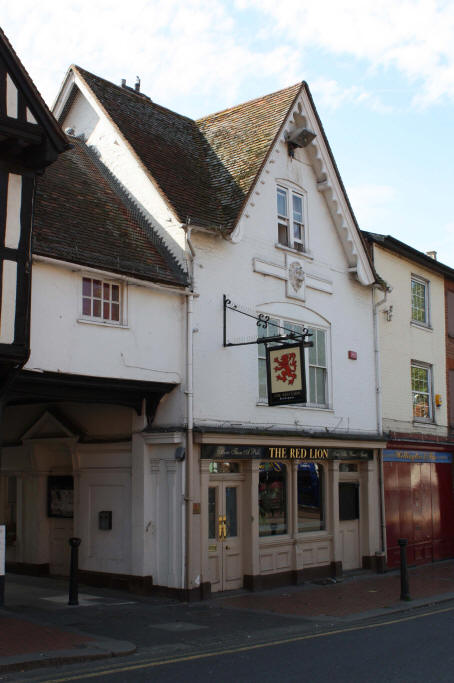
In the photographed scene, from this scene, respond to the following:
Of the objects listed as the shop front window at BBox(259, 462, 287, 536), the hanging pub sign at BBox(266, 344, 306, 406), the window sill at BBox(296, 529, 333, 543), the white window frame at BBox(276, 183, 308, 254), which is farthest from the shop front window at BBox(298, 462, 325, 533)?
the white window frame at BBox(276, 183, 308, 254)

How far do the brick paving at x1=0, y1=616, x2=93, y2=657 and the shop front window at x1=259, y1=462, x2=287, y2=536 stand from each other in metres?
A: 6.30

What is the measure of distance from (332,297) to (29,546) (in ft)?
29.6

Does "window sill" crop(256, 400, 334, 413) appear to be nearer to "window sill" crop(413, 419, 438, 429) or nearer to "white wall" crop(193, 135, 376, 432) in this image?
"white wall" crop(193, 135, 376, 432)

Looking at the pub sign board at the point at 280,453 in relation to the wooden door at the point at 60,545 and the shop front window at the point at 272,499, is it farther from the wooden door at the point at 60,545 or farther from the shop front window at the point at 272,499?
the wooden door at the point at 60,545

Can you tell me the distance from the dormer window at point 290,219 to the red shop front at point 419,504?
598 cm

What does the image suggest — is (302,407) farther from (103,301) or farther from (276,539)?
(103,301)

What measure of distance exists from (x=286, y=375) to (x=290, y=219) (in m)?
4.73

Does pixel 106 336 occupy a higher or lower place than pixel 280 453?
higher

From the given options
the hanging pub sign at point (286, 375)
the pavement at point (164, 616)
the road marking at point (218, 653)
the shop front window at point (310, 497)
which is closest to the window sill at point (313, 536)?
the shop front window at point (310, 497)

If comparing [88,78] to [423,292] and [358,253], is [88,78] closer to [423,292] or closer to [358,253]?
[358,253]

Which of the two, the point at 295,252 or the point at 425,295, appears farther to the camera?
the point at 425,295

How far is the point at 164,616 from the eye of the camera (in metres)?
12.9

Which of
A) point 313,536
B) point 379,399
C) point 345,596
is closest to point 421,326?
point 379,399

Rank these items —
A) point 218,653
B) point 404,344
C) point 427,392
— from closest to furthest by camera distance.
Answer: point 218,653 < point 404,344 < point 427,392
